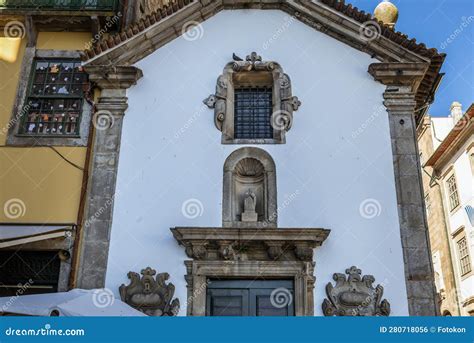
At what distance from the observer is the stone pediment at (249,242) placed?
7547 millimetres

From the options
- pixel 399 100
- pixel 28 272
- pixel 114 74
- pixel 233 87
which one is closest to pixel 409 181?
pixel 399 100

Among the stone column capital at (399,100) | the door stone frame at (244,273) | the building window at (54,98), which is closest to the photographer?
the door stone frame at (244,273)

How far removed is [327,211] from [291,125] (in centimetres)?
155

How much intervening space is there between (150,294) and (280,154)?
2.92 meters

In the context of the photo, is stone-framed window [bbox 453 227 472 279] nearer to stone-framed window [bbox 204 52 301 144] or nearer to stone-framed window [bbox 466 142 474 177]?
stone-framed window [bbox 466 142 474 177]

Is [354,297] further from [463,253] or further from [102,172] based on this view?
[463,253]

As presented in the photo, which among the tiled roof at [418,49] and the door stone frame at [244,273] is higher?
the tiled roof at [418,49]

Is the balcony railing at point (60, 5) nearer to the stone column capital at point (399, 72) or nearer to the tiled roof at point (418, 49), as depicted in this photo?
the tiled roof at point (418, 49)

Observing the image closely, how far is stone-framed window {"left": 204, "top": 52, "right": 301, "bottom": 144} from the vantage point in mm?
8547

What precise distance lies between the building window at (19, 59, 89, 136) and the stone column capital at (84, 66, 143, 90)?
0.23 metres

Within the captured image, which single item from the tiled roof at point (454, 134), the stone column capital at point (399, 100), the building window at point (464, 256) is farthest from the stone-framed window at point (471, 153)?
the stone column capital at point (399, 100)

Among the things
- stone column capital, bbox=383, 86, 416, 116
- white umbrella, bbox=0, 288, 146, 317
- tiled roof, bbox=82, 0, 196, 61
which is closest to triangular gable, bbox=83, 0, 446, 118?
tiled roof, bbox=82, 0, 196, 61

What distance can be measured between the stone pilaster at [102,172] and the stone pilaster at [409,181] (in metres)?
4.26

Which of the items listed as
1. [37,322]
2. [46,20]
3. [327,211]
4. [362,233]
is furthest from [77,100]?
[37,322]
